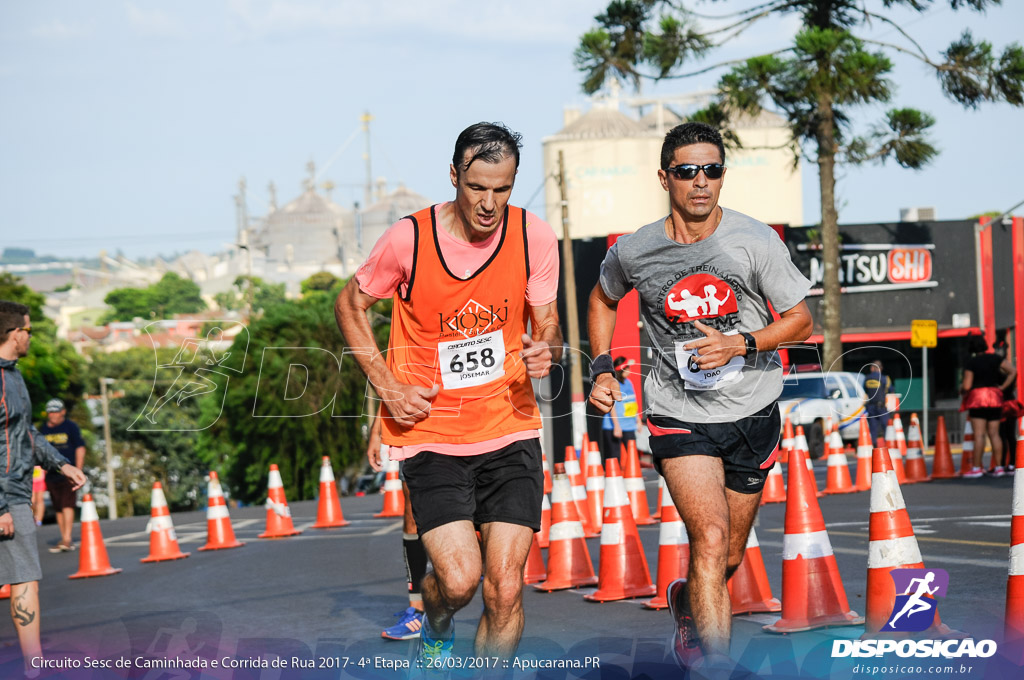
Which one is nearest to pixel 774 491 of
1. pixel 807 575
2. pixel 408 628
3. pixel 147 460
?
pixel 408 628

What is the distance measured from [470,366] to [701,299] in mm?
993

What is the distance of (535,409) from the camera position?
4949 millimetres

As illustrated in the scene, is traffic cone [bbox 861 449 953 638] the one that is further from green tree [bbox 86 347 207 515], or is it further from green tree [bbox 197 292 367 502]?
green tree [bbox 86 347 207 515]

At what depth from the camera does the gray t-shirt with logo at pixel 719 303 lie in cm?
500

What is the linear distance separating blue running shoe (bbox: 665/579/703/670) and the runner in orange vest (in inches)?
29.7

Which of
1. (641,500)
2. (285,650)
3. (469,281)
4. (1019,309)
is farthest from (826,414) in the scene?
(469,281)

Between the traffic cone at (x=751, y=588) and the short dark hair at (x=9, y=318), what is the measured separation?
4.16m

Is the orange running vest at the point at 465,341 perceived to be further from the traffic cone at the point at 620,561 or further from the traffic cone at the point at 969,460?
the traffic cone at the point at 969,460

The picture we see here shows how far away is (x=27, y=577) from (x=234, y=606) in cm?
258

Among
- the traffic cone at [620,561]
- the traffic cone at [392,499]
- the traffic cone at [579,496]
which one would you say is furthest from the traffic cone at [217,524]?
the traffic cone at [620,561]

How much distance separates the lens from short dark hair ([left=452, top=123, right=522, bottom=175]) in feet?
15.4

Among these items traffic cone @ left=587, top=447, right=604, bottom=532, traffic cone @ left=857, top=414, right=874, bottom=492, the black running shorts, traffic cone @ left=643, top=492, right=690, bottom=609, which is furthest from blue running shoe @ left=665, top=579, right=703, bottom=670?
traffic cone @ left=857, top=414, right=874, bottom=492

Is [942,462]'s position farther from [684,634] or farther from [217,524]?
[684,634]

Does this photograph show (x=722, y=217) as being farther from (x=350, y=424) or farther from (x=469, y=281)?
(x=350, y=424)
